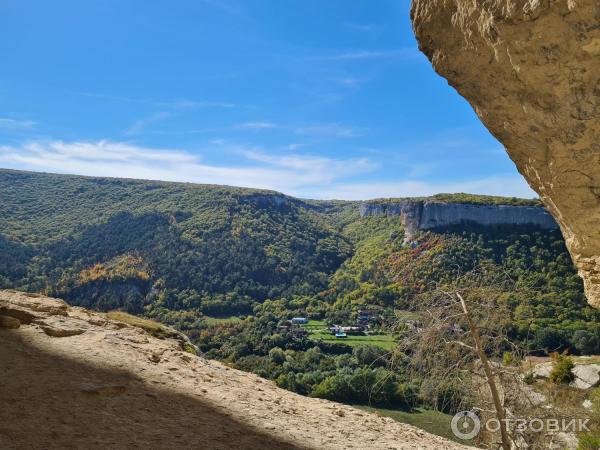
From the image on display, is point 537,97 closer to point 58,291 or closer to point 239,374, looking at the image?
point 239,374

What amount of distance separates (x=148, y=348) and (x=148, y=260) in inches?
2539

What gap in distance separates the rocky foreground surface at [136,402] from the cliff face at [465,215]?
182 ft

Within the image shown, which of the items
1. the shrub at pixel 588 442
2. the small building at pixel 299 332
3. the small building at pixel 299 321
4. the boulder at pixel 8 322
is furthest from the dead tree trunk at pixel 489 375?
the small building at pixel 299 321

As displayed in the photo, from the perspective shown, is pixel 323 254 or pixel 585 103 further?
pixel 323 254

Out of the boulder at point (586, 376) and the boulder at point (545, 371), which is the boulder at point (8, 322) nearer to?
the boulder at point (545, 371)

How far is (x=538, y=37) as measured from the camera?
4059mm

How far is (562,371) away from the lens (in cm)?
1553

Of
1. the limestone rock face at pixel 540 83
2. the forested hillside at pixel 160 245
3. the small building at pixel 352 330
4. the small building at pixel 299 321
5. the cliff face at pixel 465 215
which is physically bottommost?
the small building at pixel 299 321

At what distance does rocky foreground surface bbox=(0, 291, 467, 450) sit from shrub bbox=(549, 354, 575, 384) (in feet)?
38.9

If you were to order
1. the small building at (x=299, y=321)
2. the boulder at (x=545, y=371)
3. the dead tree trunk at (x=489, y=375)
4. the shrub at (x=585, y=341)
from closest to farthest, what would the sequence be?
the dead tree trunk at (x=489, y=375), the boulder at (x=545, y=371), the shrub at (x=585, y=341), the small building at (x=299, y=321)

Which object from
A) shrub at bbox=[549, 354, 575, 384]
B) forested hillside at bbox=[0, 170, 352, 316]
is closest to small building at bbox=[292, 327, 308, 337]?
forested hillside at bbox=[0, 170, 352, 316]

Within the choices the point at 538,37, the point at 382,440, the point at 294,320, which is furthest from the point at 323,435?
the point at 294,320

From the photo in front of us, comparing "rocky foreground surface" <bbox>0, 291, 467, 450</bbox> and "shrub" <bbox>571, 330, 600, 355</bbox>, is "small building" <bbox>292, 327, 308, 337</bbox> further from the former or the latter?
"rocky foreground surface" <bbox>0, 291, 467, 450</bbox>

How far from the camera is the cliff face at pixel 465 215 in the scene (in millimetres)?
53031
